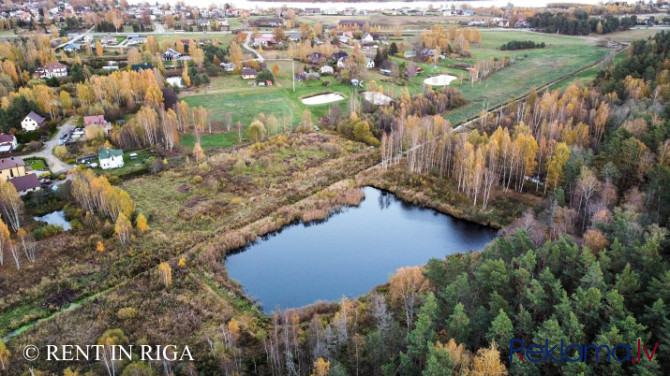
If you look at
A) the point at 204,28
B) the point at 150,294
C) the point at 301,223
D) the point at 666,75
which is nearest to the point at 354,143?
the point at 301,223

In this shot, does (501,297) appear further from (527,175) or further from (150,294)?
(527,175)

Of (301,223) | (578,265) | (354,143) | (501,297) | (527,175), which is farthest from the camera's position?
(354,143)

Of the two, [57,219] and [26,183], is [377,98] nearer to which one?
[57,219]

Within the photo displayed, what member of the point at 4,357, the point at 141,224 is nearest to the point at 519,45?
the point at 141,224

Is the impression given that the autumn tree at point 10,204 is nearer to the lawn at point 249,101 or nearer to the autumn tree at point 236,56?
the lawn at point 249,101

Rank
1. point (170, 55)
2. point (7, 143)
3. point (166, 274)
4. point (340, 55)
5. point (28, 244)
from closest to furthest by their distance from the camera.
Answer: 1. point (166, 274)
2. point (28, 244)
3. point (7, 143)
4. point (170, 55)
5. point (340, 55)

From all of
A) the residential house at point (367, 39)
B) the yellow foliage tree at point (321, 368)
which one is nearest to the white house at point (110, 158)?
the yellow foliage tree at point (321, 368)

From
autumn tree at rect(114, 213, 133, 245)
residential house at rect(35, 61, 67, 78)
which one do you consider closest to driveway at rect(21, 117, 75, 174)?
autumn tree at rect(114, 213, 133, 245)
